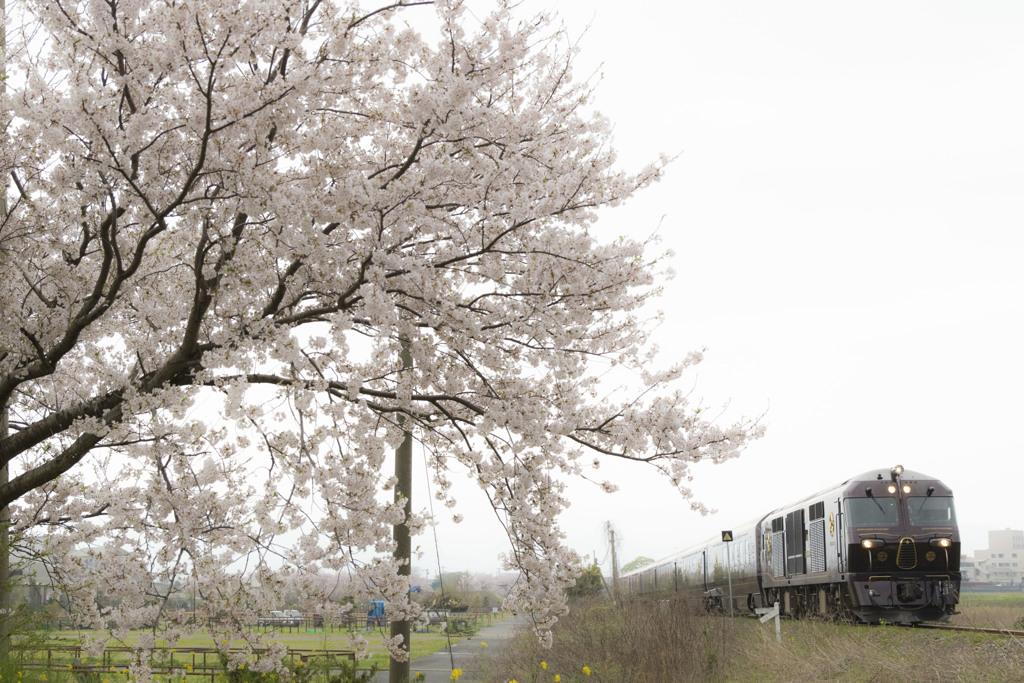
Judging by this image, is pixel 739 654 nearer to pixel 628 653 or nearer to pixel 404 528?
pixel 628 653

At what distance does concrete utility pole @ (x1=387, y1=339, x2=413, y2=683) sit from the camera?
6.60 metres

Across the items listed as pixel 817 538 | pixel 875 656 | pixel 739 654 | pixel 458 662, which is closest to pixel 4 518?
pixel 458 662

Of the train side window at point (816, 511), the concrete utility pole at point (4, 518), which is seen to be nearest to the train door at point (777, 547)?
the train side window at point (816, 511)

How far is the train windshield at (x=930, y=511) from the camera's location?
13.2 meters

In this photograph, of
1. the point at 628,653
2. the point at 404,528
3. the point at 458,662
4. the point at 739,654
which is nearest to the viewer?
the point at 404,528

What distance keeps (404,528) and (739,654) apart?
23.6 feet

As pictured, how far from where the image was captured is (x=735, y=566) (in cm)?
2064

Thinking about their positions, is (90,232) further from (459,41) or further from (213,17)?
(459,41)

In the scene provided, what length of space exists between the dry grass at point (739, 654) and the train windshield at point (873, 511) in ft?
5.54

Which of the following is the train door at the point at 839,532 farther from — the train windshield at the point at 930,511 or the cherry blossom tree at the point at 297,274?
the cherry blossom tree at the point at 297,274

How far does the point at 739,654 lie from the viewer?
1241 cm

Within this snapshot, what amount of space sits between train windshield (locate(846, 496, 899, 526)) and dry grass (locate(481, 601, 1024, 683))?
1.69 meters

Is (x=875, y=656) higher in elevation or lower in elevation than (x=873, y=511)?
lower

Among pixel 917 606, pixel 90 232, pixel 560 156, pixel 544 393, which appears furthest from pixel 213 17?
pixel 917 606
